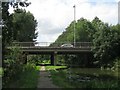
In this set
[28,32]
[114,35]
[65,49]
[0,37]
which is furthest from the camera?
[28,32]

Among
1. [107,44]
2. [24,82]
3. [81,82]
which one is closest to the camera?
[24,82]

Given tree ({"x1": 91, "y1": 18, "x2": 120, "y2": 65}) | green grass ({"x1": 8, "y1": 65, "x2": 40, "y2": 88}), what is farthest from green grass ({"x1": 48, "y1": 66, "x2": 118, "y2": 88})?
tree ({"x1": 91, "y1": 18, "x2": 120, "y2": 65})

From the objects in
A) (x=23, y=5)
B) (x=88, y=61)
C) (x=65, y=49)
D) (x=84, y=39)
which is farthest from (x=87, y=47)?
(x=23, y=5)

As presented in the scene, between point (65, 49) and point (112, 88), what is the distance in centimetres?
6085

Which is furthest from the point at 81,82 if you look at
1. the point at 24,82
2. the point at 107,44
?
the point at 107,44

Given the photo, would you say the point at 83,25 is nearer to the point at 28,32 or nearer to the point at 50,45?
the point at 28,32

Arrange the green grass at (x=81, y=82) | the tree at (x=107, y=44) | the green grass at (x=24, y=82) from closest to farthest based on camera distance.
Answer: the green grass at (x=81, y=82)
the green grass at (x=24, y=82)
the tree at (x=107, y=44)

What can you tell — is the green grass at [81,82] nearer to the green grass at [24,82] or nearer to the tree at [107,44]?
the green grass at [24,82]

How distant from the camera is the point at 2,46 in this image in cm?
2153

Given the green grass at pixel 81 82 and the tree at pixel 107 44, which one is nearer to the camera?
the green grass at pixel 81 82

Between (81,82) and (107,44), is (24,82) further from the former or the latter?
(107,44)

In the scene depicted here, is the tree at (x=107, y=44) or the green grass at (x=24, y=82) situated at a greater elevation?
the tree at (x=107, y=44)

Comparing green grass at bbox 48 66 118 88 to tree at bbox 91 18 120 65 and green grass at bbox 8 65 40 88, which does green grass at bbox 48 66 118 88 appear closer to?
green grass at bbox 8 65 40 88

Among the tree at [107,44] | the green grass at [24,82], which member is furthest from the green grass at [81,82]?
the tree at [107,44]
